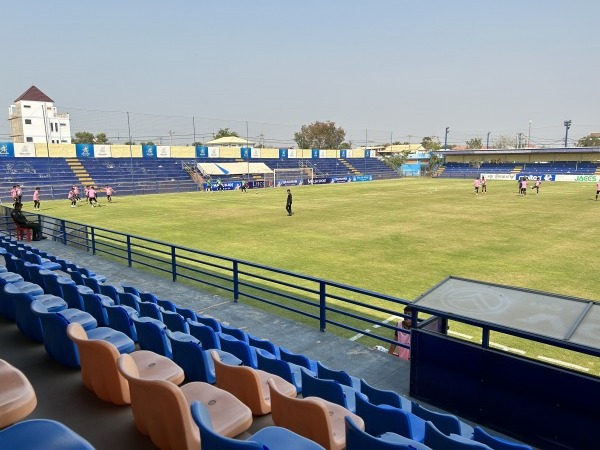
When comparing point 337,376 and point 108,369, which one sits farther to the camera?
point 337,376

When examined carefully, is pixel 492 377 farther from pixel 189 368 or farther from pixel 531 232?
pixel 531 232

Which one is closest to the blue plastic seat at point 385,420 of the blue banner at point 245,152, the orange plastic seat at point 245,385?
the orange plastic seat at point 245,385

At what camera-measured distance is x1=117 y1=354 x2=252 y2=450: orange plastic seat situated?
3.06 m

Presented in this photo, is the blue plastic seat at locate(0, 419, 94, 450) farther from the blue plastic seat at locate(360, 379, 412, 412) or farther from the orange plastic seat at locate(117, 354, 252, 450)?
the blue plastic seat at locate(360, 379, 412, 412)

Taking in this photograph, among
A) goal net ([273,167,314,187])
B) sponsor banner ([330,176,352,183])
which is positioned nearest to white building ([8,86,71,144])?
goal net ([273,167,314,187])

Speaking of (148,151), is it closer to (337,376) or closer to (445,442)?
(337,376)

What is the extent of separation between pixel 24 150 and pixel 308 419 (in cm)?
5122

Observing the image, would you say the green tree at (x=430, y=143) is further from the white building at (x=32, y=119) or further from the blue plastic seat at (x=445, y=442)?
the blue plastic seat at (x=445, y=442)

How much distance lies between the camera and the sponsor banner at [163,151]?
184 feet

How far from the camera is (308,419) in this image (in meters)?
3.41

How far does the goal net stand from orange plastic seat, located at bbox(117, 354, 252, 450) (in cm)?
5406

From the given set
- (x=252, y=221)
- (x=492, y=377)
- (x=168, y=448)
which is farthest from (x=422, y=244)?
(x=168, y=448)

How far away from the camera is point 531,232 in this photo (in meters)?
21.1

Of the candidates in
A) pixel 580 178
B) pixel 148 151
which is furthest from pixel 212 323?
pixel 580 178
